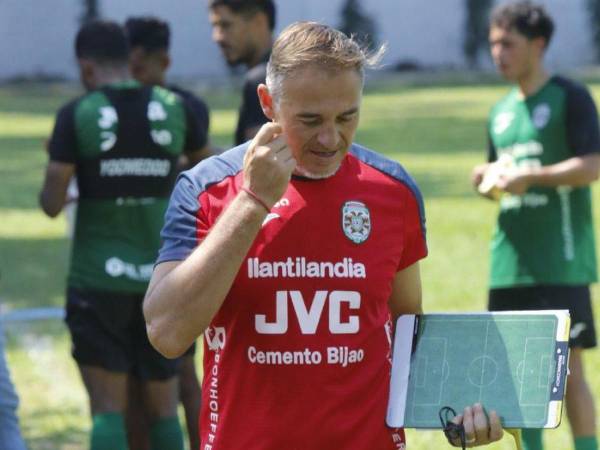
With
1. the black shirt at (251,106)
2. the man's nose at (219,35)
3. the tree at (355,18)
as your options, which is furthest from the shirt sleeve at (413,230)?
the tree at (355,18)

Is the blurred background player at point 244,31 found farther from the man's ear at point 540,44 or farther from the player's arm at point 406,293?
the player's arm at point 406,293

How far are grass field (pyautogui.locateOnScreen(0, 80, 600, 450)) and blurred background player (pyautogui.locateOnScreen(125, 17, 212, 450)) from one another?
1021mm

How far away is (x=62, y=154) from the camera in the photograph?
22.0 ft

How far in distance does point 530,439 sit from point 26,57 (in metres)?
42.5

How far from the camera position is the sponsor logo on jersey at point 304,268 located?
12.4 feet

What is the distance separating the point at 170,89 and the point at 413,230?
12.2ft

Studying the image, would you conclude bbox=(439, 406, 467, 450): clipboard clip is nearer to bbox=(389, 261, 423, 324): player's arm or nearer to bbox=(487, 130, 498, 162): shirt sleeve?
bbox=(389, 261, 423, 324): player's arm

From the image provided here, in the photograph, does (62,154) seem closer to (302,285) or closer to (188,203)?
(188,203)

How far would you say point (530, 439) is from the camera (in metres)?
6.92

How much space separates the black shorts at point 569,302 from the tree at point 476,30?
139 feet

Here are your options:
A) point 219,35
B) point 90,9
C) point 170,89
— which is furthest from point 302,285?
point 90,9

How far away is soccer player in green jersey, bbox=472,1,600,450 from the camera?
691 centimetres

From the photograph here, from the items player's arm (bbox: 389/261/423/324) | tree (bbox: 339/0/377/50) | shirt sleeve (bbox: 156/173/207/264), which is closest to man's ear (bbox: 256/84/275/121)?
shirt sleeve (bbox: 156/173/207/264)

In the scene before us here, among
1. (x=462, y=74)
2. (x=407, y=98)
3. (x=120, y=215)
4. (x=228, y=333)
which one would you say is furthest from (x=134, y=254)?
(x=462, y=74)
